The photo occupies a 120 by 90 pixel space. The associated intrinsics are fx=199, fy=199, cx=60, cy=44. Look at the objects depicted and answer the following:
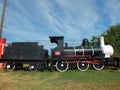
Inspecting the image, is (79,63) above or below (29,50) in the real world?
below

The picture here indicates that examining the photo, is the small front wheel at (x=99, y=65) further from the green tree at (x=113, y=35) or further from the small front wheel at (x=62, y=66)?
the green tree at (x=113, y=35)

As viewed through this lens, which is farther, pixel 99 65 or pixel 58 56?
pixel 99 65

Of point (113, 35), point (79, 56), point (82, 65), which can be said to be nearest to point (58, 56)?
point (79, 56)

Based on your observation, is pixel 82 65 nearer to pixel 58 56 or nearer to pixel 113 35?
pixel 58 56

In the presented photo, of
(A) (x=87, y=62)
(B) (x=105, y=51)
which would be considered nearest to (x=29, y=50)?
(A) (x=87, y=62)

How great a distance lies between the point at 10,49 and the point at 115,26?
160 feet

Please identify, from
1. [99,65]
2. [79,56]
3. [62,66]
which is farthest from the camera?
[99,65]

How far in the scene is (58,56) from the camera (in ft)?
50.2

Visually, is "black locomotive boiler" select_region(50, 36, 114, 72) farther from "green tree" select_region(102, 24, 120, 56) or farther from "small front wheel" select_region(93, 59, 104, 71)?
"green tree" select_region(102, 24, 120, 56)

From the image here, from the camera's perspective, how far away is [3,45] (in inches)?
697

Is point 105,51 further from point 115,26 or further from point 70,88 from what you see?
point 115,26

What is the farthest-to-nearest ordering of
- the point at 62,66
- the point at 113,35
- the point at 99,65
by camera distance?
the point at 113,35, the point at 99,65, the point at 62,66

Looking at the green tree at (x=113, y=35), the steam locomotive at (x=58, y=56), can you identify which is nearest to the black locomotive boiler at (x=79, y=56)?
the steam locomotive at (x=58, y=56)

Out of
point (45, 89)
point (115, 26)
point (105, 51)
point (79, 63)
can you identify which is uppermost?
point (115, 26)
